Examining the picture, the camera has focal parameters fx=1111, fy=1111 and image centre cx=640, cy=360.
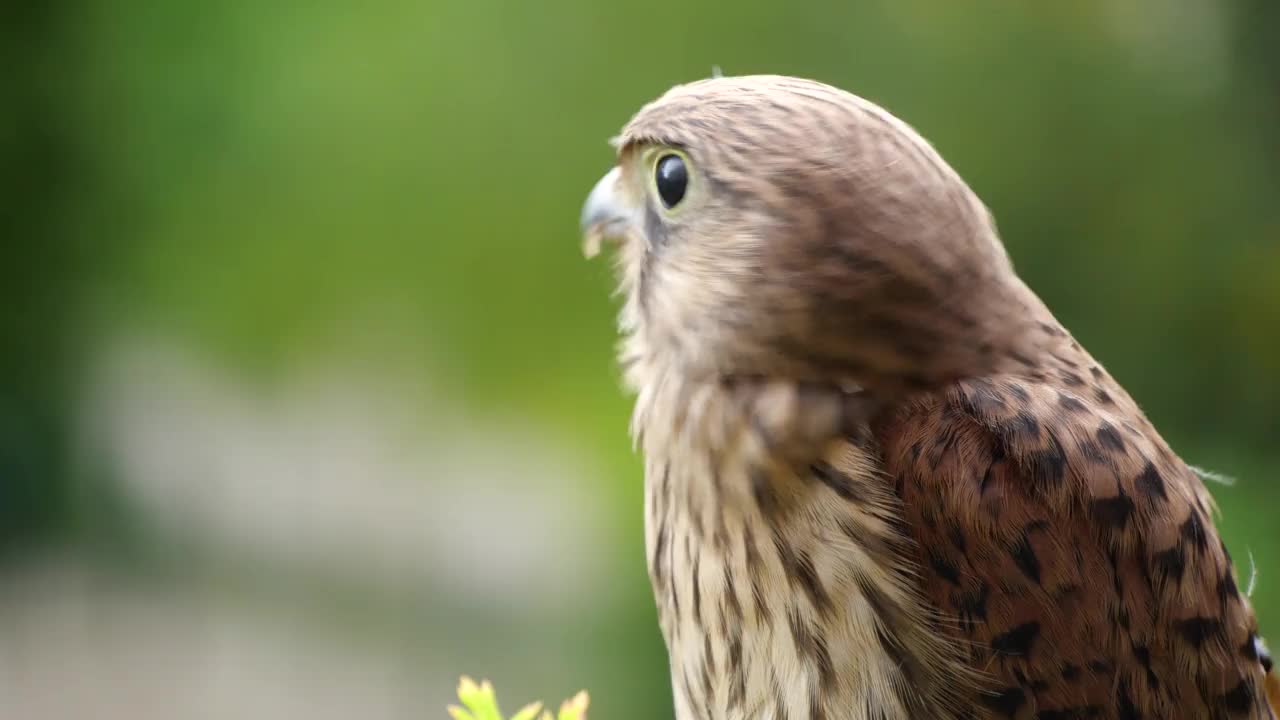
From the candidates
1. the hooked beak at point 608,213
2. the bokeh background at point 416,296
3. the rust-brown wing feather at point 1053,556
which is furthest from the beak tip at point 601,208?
the bokeh background at point 416,296

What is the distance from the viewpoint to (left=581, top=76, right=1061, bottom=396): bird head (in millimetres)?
738

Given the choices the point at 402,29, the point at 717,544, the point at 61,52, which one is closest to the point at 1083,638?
the point at 717,544

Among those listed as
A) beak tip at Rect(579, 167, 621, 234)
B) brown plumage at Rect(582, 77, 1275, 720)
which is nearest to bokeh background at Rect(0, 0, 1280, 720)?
beak tip at Rect(579, 167, 621, 234)

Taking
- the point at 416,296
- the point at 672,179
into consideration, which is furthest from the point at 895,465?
the point at 416,296

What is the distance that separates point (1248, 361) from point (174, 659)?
7.86 feet

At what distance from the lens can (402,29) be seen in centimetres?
226

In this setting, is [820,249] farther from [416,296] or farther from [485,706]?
[416,296]

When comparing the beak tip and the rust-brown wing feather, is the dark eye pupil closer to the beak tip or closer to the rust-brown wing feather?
the beak tip

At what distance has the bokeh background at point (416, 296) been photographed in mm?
2160

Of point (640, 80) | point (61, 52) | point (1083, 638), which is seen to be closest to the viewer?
point (1083, 638)

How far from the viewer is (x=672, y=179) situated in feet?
2.63

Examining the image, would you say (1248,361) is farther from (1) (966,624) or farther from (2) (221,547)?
(2) (221,547)

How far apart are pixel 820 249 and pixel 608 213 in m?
0.21

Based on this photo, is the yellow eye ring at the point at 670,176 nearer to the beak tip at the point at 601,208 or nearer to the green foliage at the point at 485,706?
the beak tip at the point at 601,208
